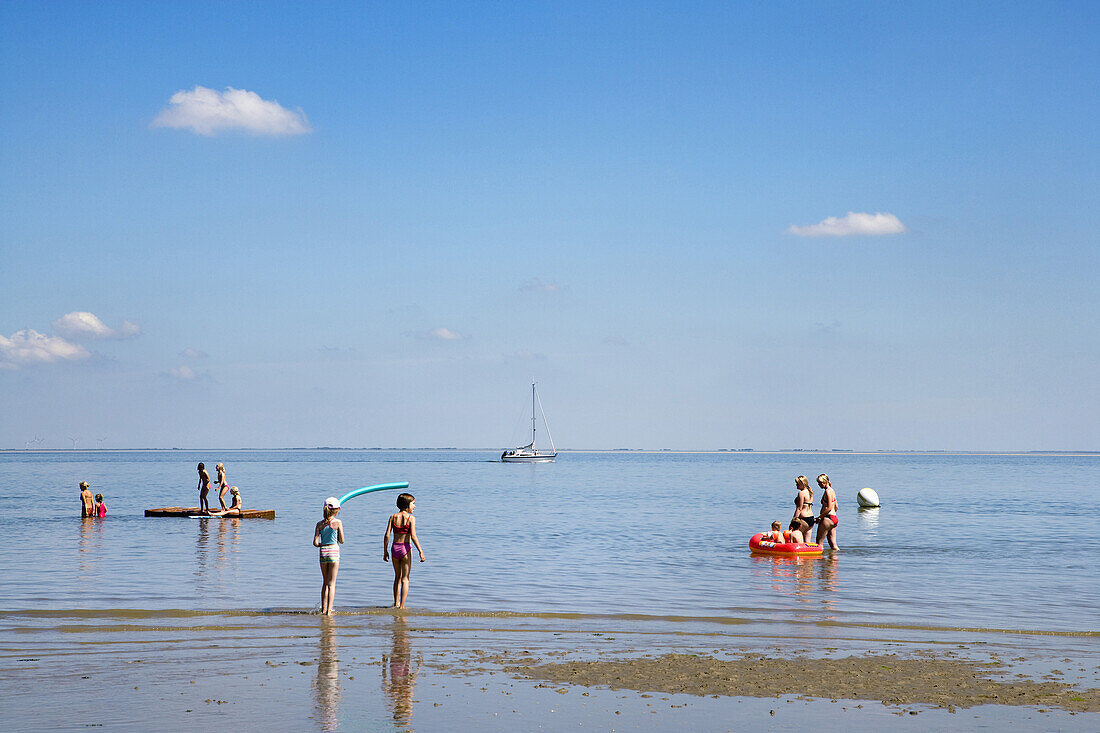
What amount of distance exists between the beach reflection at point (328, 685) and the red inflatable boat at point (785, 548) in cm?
1588

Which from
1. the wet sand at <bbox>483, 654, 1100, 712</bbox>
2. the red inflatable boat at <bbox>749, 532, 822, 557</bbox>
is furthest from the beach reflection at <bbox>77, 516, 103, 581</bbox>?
the red inflatable boat at <bbox>749, 532, 822, 557</bbox>

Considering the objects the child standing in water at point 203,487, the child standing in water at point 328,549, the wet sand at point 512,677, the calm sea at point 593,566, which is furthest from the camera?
the child standing in water at point 203,487

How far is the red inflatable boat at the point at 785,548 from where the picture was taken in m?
27.4

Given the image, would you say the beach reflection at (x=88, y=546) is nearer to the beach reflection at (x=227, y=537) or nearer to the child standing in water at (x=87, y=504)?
the child standing in water at (x=87, y=504)

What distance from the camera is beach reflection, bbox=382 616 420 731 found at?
10.1 metres

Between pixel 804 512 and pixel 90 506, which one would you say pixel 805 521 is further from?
pixel 90 506

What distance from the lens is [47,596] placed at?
744 inches

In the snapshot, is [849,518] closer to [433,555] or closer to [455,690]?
[433,555]

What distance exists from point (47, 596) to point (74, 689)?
30.0 ft

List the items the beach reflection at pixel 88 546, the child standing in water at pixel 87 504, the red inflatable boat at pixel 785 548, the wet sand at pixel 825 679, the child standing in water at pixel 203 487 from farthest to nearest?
the child standing in water at pixel 203 487, the child standing in water at pixel 87 504, the red inflatable boat at pixel 785 548, the beach reflection at pixel 88 546, the wet sand at pixel 825 679

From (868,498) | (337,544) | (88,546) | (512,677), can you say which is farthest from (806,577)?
(868,498)

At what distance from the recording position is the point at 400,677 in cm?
1166

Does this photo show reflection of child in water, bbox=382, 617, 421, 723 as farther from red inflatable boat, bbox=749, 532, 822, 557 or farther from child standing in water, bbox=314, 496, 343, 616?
red inflatable boat, bbox=749, 532, 822, 557

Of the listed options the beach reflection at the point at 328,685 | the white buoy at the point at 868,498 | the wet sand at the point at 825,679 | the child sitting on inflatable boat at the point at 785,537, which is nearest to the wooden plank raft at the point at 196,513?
the child sitting on inflatable boat at the point at 785,537
